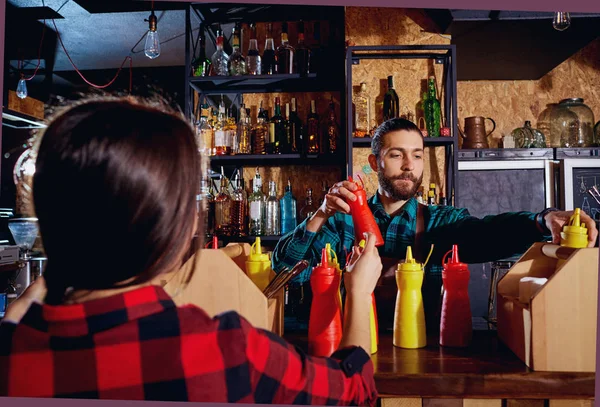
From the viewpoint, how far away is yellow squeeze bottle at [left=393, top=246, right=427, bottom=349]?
3.14 ft

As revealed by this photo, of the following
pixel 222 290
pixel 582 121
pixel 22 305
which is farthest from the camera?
pixel 582 121

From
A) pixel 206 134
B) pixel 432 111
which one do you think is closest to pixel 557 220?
pixel 432 111

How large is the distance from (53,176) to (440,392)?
2.29 feet

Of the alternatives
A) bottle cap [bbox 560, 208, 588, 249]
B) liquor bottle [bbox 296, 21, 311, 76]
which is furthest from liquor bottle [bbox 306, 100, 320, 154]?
bottle cap [bbox 560, 208, 588, 249]

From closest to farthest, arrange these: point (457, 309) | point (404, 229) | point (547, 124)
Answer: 1. point (457, 309)
2. point (404, 229)
3. point (547, 124)

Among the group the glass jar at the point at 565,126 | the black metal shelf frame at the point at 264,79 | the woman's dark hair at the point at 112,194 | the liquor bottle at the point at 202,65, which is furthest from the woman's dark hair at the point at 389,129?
the glass jar at the point at 565,126

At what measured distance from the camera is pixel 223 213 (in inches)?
96.9

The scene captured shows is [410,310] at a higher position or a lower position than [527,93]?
lower

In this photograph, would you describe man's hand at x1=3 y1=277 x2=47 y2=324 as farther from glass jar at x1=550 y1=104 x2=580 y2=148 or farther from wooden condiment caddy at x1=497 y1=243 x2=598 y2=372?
glass jar at x1=550 y1=104 x2=580 y2=148

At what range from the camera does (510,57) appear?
2.62 metres

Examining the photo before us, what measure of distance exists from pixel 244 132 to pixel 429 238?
1224 mm

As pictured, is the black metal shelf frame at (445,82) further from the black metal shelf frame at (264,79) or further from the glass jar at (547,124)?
the glass jar at (547,124)

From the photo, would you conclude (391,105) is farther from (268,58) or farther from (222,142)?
(222,142)

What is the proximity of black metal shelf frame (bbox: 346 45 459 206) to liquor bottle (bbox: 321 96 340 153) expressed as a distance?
15cm
